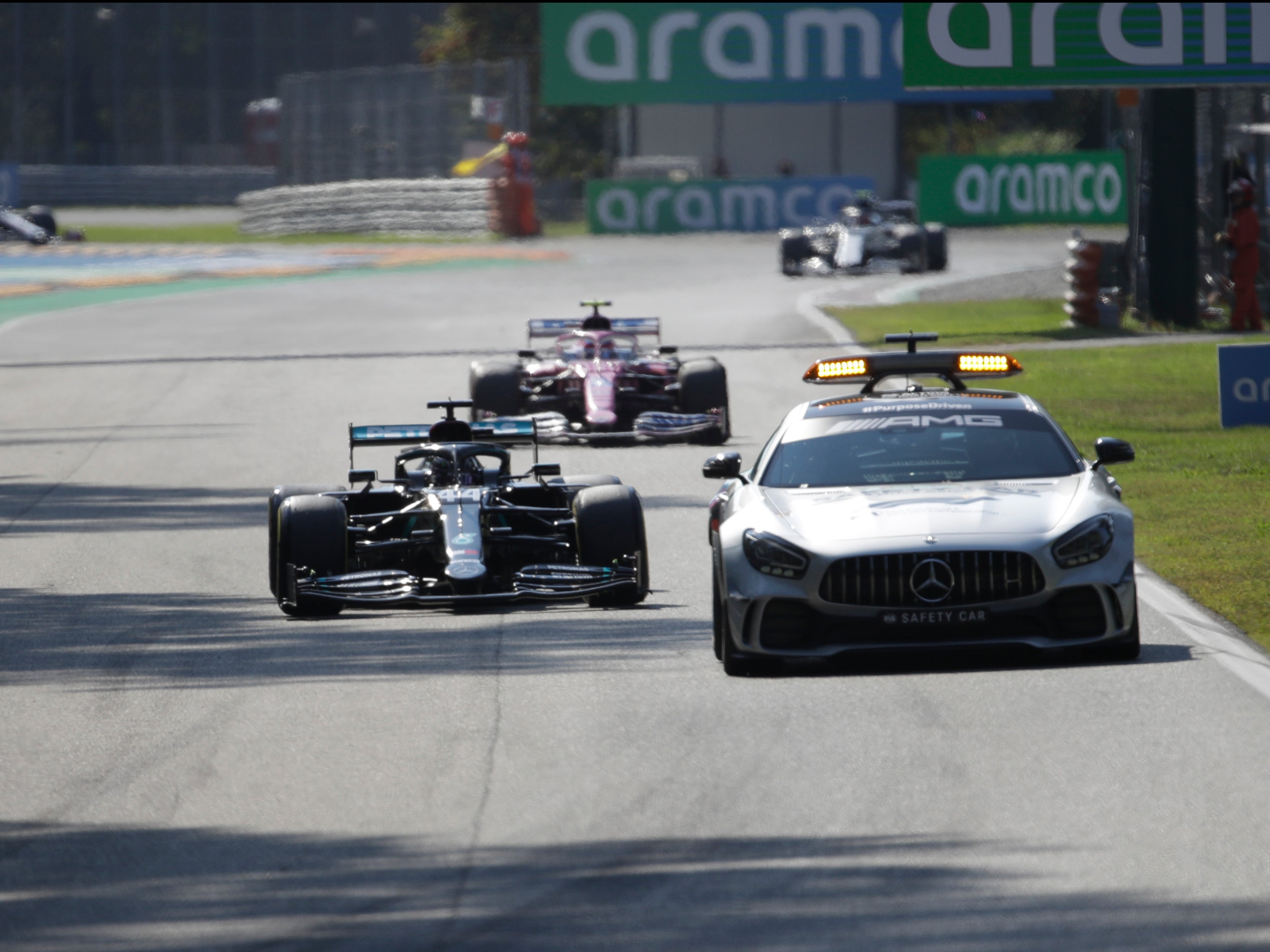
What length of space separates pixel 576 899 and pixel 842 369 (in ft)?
15.4

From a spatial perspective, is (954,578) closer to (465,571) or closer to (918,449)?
(918,449)

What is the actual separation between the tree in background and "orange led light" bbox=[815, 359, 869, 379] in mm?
58543

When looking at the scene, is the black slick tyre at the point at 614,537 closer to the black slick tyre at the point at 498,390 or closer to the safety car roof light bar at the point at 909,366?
the safety car roof light bar at the point at 909,366

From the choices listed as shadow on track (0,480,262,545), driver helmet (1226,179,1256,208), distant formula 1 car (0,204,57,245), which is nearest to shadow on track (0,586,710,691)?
shadow on track (0,480,262,545)

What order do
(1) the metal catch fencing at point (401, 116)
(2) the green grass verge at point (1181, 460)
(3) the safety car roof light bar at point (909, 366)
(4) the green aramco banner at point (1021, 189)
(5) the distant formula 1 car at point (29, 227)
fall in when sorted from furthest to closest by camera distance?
(4) the green aramco banner at point (1021, 189) < (1) the metal catch fencing at point (401, 116) < (5) the distant formula 1 car at point (29, 227) < (2) the green grass verge at point (1181, 460) < (3) the safety car roof light bar at point (909, 366)

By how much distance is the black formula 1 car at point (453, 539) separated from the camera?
10.8 metres

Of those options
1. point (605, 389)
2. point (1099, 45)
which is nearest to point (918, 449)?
point (605, 389)

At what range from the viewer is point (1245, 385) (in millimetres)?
17750

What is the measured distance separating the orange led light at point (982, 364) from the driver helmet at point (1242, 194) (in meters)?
17.9

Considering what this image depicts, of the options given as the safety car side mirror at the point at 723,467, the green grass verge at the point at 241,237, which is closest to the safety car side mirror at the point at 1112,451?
the safety car side mirror at the point at 723,467

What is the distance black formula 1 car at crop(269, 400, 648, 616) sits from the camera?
10.8 meters

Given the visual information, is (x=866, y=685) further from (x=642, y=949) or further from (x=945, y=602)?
(x=642, y=949)

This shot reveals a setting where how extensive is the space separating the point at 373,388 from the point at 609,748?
612 inches

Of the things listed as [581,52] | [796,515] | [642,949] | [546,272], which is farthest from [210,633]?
[581,52]
